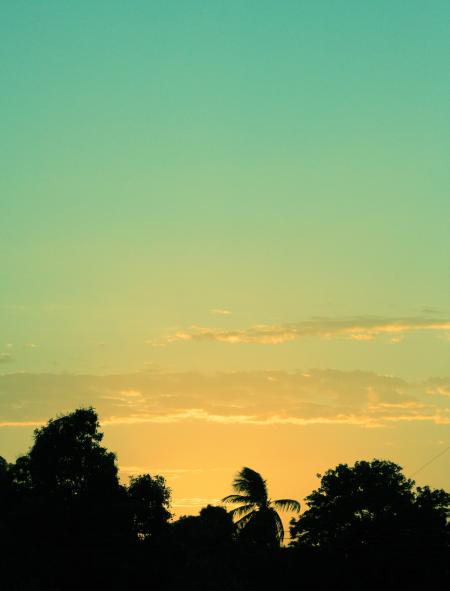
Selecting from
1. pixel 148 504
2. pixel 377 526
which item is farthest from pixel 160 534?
pixel 377 526

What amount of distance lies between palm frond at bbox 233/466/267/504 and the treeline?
301 cm

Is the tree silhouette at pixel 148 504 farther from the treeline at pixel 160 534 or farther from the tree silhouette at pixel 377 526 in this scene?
the tree silhouette at pixel 377 526

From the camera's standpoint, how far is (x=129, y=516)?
42219mm

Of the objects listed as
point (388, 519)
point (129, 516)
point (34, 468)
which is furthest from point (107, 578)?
point (388, 519)

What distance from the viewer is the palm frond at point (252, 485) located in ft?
201

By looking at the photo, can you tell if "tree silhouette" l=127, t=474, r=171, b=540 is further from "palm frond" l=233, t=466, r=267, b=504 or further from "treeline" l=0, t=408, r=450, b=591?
"palm frond" l=233, t=466, r=267, b=504

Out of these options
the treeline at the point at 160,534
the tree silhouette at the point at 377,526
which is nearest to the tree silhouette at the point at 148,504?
the treeline at the point at 160,534

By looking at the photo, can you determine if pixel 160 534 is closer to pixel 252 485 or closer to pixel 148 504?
pixel 148 504

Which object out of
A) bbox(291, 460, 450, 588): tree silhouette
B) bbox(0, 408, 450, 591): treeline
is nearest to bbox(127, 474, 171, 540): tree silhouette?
bbox(0, 408, 450, 591): treeline

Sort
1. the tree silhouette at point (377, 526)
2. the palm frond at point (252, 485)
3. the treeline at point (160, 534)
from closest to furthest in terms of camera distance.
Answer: the treeline at point (160, 534)
the tree silhouette at point (377, 526)
the palm frond at point (252, 485)

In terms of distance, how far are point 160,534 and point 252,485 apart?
722 inches

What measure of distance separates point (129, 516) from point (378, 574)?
1692cm

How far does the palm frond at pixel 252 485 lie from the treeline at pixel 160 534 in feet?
9.87

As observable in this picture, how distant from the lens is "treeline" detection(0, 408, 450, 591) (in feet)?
130
